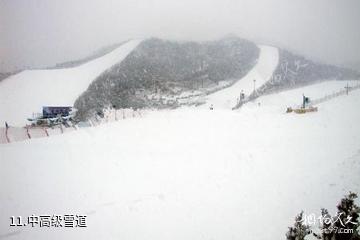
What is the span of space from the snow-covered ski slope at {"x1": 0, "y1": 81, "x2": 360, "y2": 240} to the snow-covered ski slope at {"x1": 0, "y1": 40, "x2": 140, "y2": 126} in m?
11.8

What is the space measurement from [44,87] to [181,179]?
2428cm

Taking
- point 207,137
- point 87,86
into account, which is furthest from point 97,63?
point 207,137

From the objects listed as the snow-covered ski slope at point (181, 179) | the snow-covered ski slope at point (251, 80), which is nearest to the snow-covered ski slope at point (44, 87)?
the snow-covered ski slope at point (181, 179)

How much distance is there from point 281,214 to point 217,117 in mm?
9184

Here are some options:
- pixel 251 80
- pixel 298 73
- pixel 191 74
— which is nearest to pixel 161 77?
pixel 191 74

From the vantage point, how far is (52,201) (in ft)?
23.2

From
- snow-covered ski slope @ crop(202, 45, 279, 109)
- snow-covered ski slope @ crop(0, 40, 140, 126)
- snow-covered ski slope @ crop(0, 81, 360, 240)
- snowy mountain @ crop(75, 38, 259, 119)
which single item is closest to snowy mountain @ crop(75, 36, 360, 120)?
snowy mountain @ crop(75, 38, 259, 119)

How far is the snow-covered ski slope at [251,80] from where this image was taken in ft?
92.6

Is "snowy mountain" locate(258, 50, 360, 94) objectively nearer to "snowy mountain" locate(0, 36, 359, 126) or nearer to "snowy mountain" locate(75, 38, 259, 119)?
"snowy mountain" locate(0, 36, 359, 126)

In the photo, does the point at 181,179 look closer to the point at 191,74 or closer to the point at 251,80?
the point at 251,80

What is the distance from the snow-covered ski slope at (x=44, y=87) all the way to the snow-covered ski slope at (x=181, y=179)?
11756mm

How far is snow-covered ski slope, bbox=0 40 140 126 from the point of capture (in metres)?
21.2

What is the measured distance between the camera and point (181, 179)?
855cm

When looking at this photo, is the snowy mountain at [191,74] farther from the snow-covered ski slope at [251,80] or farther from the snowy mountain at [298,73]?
the snow-covered ski slope at [251,80]
